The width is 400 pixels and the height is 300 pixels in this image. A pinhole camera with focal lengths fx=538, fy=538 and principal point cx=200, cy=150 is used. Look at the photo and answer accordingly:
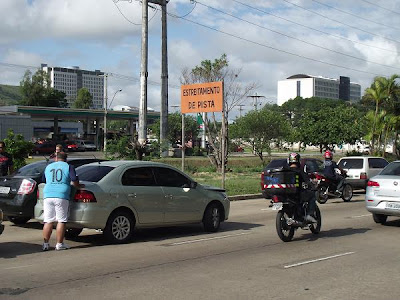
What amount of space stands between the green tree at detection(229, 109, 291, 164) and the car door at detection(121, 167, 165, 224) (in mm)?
30287

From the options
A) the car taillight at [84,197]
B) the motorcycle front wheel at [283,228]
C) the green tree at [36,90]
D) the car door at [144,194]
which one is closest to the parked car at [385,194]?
the motorcycle front wheel at [283,228]

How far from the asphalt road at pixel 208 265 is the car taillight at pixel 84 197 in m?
0.92

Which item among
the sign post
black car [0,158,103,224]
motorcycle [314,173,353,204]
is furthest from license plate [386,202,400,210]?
the sign post

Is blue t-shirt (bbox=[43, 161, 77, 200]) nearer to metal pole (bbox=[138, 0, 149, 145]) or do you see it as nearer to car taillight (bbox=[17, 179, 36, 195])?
car taillight (bbox=[17, 179, 36, 195])

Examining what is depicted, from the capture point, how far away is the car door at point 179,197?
11219 millimetres

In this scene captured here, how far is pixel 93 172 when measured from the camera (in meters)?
10.7

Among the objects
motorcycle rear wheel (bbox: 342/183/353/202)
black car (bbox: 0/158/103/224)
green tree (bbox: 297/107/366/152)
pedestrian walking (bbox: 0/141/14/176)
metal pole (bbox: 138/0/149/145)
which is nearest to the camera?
black car (bbox: 0/158/103/224)

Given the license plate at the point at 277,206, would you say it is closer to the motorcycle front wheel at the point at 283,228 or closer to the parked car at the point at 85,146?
the motorcycle front wheel at the point at 283,228

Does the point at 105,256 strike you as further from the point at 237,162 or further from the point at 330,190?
the point at 237,162

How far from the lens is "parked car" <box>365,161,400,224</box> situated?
1256cm

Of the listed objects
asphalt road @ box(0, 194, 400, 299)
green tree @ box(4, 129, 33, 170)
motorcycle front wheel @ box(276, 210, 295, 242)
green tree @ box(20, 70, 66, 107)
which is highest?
green tree @ box(20, 70, 66, 107)

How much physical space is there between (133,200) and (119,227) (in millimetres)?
585

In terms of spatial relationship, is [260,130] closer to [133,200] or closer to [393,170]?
[393,170]

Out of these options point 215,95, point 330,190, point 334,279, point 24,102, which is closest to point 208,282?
point 334,279
